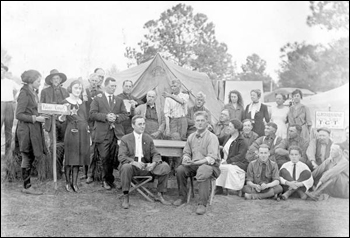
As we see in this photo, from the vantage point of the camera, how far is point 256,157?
4812 mm

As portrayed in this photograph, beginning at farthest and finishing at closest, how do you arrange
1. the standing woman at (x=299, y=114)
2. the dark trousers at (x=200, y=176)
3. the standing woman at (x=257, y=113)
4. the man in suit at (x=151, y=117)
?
the standing woman at (x=257, y=113)
the standing woman at (x=299, y=114)
the man in suit at (x=151, y=117)
the dark trousers at (x=200, y=176)

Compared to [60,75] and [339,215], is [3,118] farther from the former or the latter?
[339,215]

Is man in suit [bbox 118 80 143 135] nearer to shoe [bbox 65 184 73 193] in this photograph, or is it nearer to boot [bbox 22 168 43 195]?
shoe [bbox 65 184 73 193]

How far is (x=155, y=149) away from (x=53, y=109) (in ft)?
3.77

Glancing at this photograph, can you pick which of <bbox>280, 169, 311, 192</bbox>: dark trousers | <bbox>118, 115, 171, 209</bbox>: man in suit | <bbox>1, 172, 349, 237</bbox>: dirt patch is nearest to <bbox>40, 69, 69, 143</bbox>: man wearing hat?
<bbox>1, 172, 349, 237</bbox>: dirt patch

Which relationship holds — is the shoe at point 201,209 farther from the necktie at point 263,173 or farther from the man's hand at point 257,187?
the necktie at point 263,173

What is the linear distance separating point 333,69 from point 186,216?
116 inches

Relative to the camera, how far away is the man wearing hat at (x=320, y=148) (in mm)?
4766

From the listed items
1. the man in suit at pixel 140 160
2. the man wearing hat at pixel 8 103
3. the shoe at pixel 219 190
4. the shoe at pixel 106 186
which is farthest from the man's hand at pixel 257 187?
the man wearing hat at pixel 8 103

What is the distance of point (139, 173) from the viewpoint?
4.19m

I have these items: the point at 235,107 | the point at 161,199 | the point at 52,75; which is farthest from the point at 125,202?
the point at 235,107

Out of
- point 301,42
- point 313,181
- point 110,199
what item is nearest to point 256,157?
point 313,181

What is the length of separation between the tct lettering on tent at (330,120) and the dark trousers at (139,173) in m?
1.97

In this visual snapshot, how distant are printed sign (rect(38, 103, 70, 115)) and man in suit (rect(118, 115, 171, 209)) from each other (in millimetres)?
704
